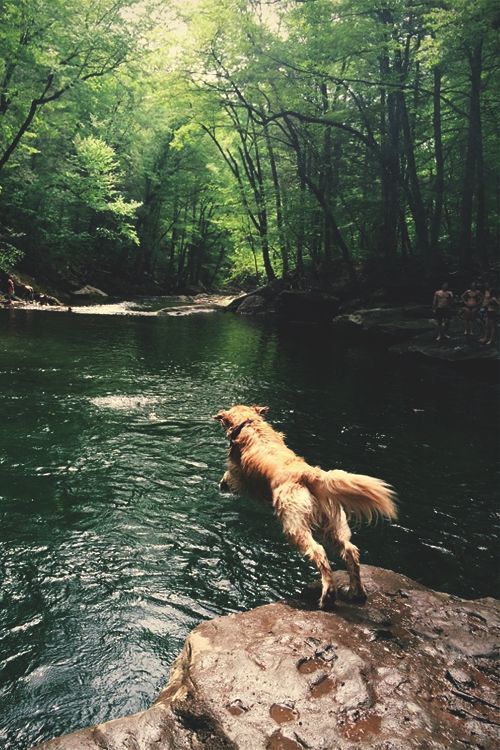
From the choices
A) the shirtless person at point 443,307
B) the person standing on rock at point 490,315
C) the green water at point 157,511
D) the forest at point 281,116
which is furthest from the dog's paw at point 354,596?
the forest at point 281,116

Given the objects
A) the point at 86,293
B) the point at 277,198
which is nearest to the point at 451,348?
the point at 277,198

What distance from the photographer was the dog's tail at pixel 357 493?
3.62 m

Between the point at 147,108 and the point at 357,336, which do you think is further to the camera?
the point at 147,108

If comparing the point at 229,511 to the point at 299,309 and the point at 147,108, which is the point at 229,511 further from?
the point at 147,108

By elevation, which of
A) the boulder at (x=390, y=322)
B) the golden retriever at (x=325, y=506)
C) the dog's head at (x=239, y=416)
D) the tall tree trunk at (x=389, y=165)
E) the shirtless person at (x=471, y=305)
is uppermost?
the tall tree trunk at (x=389, y=165)

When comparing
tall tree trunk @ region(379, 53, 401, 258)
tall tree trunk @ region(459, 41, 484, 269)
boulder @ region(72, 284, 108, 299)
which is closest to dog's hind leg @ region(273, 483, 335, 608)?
tall tree trunk @ region(459, 41, 484, 269)

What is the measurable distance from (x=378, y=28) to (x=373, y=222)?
11.0 meters

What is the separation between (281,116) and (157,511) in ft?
80.8

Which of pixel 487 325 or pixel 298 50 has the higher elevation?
pixel 298 50

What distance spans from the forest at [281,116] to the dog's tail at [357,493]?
20.5 m

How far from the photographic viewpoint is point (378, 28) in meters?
20.5

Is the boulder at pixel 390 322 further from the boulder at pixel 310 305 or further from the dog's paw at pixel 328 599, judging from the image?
the dog's paw at pixel 328 599

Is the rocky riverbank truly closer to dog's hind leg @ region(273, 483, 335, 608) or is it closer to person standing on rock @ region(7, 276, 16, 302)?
dog's hind leg @ region(273, 483, 335, 608)

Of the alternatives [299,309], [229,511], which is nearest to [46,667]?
[229,511]
